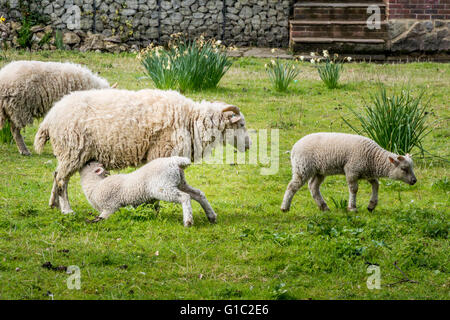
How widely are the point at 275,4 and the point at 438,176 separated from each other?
11.8 m

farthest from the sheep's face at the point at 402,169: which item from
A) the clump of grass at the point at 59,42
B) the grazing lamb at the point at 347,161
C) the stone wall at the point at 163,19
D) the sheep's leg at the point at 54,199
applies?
the stone wall at the point at 163,19

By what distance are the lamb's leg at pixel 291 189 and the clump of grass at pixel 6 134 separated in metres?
4.52

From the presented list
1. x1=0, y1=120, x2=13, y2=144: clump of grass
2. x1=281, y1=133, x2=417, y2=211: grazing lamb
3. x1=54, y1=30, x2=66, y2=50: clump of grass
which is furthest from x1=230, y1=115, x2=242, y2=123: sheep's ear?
x1=54, y1=30, x2=66, y2=50: clump of grass

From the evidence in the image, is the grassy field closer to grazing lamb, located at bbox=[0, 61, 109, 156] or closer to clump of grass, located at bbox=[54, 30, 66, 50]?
grazing lamb, located at bbox=[0, 61, 109, 156]

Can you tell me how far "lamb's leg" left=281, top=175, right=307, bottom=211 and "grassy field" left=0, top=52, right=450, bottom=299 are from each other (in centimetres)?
9

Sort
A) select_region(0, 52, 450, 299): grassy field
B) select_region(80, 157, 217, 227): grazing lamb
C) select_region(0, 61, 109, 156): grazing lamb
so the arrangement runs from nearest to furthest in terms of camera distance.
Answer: select_region(0, 52, 450, 299): grassy field, select_region(80, 157, 217, 227): grazing lamb, select_region(0, 61, 109, 156): grazing lamb

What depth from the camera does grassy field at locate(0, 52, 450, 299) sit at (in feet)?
15.5

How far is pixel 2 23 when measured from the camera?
17562 mm

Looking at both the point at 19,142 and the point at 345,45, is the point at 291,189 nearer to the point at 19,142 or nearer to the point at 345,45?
the point at 19,142

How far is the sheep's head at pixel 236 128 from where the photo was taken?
6559 millimetres

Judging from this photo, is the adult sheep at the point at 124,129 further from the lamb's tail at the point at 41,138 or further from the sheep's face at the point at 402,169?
the sheep's face at the point at 402,169

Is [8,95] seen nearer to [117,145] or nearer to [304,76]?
[117,145]

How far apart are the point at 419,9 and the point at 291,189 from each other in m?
12.3
